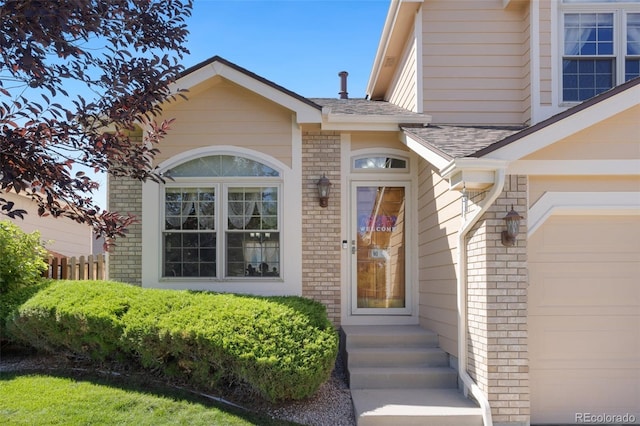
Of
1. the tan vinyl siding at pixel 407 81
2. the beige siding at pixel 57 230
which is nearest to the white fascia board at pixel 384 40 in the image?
the tan vinyl siding at pixel 407 81

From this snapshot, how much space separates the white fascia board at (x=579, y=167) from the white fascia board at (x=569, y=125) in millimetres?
226

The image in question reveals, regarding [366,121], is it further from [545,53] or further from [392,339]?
[392,339]

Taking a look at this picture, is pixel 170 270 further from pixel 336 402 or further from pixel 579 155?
pixel 579 155

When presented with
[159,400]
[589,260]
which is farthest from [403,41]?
[159,400]

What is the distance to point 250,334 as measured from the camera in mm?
5152

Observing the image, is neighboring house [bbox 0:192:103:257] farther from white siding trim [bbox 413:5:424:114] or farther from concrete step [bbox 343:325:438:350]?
white siding trim [bbox 413:5:424:114]

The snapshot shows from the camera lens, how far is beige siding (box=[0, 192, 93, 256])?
12444 millimetres

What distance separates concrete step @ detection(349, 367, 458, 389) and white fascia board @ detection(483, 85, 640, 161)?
2746 millimetres

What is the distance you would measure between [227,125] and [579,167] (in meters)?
4.75

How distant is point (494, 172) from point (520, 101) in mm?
3113

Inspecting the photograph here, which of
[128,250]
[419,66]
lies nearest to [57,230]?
[128,250]

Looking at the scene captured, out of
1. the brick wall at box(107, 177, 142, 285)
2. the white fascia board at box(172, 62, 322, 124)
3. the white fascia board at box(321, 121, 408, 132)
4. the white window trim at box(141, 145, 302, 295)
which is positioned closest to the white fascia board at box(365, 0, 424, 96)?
the white fascia board at box(321, 121, 408, 132)

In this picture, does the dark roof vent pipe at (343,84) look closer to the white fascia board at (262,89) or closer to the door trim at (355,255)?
the door trim at (355,255)

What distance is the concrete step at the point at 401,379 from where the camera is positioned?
5.89 metres
